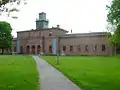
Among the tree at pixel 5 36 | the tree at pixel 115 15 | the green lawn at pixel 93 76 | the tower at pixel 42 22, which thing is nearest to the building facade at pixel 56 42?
the tower at pixel 42 22

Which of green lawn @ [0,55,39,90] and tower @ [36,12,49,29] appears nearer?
green lawn @ [0,55,39,90]

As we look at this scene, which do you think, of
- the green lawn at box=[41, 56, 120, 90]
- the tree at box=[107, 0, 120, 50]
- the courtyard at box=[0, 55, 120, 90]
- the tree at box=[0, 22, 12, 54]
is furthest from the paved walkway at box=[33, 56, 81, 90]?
the tree at box=[0, 22, 12, 54]

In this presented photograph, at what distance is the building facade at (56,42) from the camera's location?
292 feet

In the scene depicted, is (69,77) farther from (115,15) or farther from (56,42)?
(56,42)

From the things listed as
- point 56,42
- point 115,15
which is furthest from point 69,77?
point 56,42

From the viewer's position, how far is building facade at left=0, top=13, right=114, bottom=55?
89125 mm

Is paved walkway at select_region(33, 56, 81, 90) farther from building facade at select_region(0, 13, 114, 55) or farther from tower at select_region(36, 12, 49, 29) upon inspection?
tower at select_region(36, 12, 49, 29)

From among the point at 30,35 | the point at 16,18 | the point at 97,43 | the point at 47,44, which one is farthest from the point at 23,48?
the point at 16,18

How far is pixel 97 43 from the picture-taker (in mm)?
89375

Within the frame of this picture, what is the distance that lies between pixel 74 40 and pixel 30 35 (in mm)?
21618

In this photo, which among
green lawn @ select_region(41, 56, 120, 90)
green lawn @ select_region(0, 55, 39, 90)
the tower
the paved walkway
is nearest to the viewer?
the paved walkway

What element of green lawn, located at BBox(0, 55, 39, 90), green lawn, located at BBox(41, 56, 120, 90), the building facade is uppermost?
the building facade

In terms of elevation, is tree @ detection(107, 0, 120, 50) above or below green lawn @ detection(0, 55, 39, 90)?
above

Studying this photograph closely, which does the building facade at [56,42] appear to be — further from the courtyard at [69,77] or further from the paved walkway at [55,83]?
the paved walkway at [55,83]
